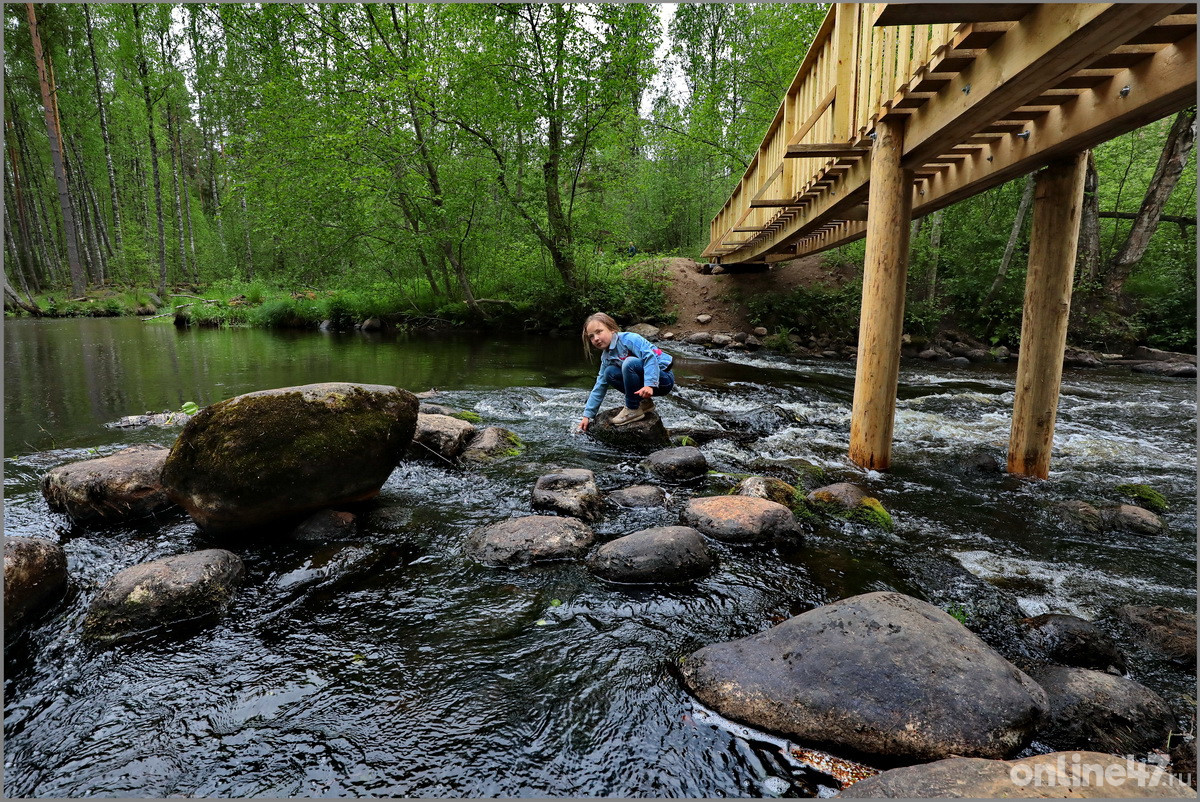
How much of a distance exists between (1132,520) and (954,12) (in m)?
4.12

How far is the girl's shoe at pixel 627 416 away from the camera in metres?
6.45

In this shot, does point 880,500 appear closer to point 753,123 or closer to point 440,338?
point 440,338

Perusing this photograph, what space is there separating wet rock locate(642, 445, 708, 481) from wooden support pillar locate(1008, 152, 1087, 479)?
3112mm

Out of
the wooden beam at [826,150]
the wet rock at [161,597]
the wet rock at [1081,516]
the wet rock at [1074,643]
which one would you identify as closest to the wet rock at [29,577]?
the wet rock at [161,597]

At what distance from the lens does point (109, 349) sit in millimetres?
13727

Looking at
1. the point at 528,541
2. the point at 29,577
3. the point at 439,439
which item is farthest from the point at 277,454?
the point at 439,439

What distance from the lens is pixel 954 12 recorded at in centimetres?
311

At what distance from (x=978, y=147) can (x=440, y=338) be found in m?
16.3

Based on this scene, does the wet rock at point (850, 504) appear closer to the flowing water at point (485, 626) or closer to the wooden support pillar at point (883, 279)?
the flowing water at point (485, 626)

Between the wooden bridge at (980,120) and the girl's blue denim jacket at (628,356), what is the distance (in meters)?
2.12

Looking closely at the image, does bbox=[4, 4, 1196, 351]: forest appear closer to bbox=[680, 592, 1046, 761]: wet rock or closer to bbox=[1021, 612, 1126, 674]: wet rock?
bbox=[1021, 612, 1126, 674]: wet rock

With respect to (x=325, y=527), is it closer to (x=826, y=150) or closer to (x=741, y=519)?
(x=741, y=519)

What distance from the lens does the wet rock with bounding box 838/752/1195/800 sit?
1.64 meters

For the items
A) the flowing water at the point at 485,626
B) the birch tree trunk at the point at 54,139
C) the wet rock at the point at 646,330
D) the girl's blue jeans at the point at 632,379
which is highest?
the birch tree trunk at the point at 54,139
